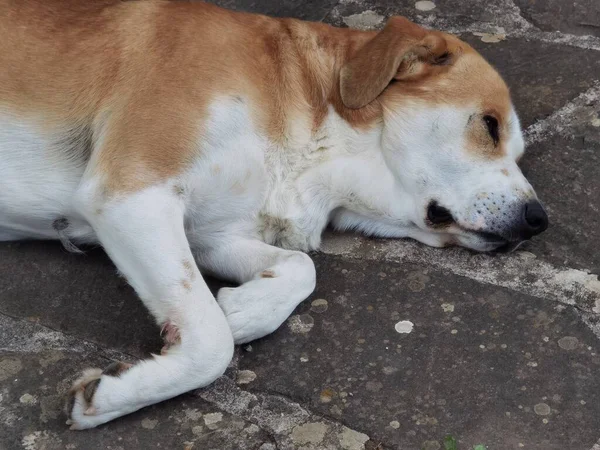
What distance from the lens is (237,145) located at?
8.88 ft

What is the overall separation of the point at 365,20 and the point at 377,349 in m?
1.78

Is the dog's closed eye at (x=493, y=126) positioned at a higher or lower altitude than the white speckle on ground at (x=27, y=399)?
higher

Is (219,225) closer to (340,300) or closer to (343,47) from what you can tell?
(340,300)

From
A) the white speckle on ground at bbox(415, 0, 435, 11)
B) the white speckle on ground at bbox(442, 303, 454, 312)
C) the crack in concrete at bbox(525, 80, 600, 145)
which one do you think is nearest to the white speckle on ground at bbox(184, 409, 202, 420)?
the white speckle on ground at bbox(442, 303, 454, 312)

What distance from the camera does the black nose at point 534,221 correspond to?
2.76 meters

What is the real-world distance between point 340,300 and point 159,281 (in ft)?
1.75

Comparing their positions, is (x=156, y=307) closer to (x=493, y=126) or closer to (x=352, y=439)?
(x=352, y=439)

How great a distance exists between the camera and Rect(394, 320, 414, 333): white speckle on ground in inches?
98.8

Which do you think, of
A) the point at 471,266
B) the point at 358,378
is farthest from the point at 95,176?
the point at 471,266

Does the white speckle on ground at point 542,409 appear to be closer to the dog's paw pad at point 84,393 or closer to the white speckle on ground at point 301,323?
the white speckle on ground at point 301,323

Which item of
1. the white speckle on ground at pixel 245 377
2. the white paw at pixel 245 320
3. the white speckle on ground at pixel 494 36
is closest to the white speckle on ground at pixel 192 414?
the white speckle on ground at pixel 245 377

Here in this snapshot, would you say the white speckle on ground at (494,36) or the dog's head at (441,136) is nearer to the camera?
the dog's head at (441,136)

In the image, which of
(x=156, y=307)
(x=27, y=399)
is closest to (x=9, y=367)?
(x=27, y=399)

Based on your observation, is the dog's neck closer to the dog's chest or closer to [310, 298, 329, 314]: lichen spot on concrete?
the dog's chest
